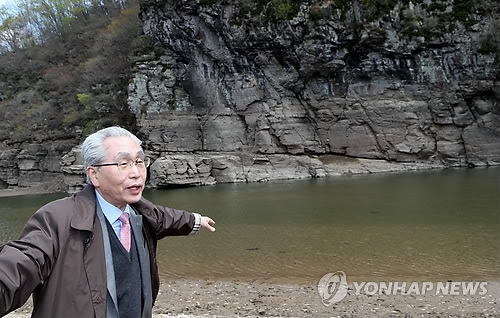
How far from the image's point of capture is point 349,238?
1073cm

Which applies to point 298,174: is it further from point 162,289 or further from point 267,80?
point 162,289

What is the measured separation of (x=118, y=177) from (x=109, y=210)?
0.55 feet

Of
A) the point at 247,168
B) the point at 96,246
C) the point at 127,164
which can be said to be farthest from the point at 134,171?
the point at 247,168

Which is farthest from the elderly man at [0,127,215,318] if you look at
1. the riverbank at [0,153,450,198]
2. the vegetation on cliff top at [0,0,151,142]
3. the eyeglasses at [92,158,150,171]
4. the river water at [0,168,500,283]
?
the vegetation on cliff top at [0,0,151,142]

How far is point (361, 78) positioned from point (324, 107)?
3.59m

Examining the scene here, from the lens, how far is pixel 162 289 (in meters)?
7.86

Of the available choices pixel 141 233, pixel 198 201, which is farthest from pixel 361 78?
pixel 141 233

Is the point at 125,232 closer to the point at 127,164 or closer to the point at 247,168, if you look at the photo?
the point at 127,164

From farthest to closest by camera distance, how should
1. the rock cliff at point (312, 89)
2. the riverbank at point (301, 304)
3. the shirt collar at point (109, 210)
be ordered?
the rock cliff at point (312, 89) < the riverbank at point (301, 304) < the shirt collar at point (109, 210)

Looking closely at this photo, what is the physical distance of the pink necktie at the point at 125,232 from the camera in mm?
1981

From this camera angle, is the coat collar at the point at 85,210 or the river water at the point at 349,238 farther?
the river water at the point at 349,238

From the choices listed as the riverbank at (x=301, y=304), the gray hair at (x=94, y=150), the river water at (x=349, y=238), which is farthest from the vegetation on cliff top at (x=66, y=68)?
the gray hair at (x=94, y=150)

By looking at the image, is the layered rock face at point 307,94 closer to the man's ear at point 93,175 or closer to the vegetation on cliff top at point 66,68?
the vegetation on cliff top at point 66,68

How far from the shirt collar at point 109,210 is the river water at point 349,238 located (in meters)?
6.40
